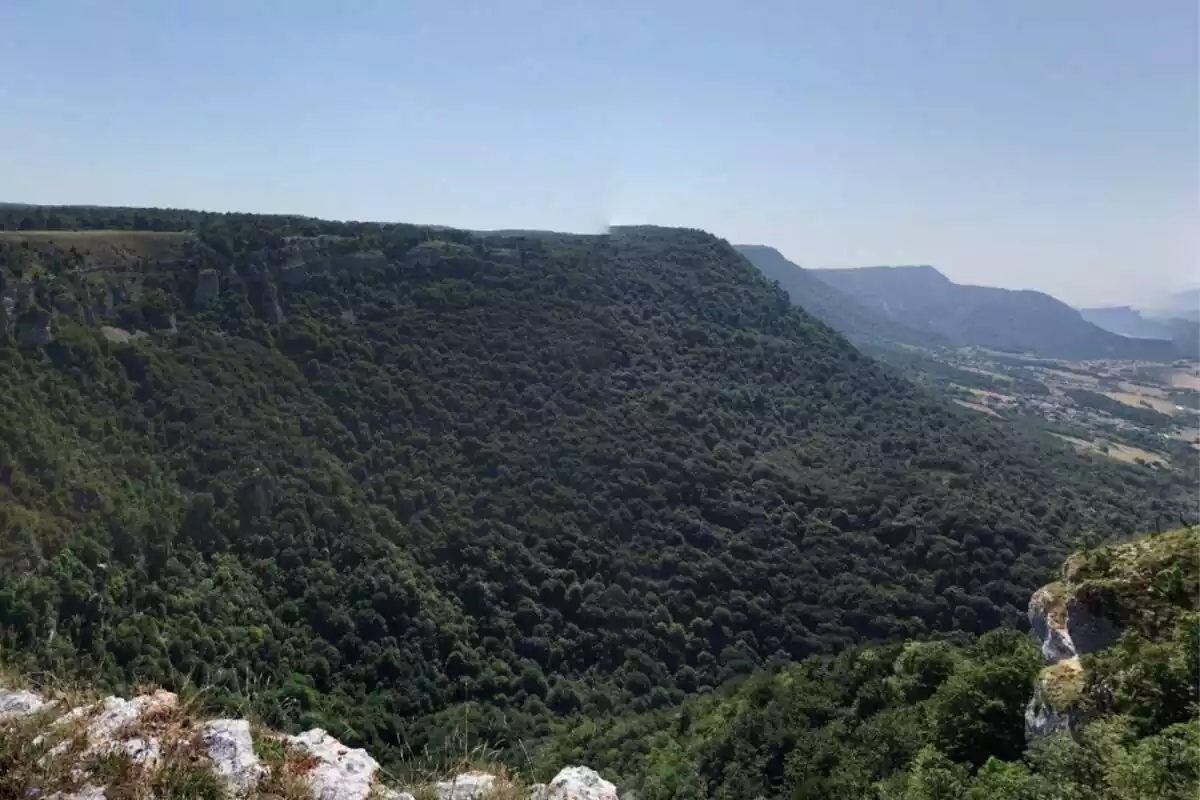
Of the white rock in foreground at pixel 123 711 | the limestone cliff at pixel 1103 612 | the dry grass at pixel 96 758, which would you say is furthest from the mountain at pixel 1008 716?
the white rock in foreground at pixel 123 711

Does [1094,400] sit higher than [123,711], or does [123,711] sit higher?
[123,711]

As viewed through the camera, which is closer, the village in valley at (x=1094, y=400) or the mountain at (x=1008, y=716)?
the mountain at (x=1008, y=716)

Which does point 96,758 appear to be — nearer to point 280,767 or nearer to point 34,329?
point 280,767

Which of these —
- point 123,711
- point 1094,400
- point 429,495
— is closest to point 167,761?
point 123,711

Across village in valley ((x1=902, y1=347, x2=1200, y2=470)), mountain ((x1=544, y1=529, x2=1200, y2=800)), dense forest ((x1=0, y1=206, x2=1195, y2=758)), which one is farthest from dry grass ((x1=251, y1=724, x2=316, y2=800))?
village in valley ((x1=902, y1=347, x2=1200, y2=470))

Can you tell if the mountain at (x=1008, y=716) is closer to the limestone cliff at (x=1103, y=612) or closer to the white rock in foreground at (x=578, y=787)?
the limestone cliff at (x=1103, y=612)

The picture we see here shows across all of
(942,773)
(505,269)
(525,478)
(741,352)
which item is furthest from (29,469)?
(741,352)
